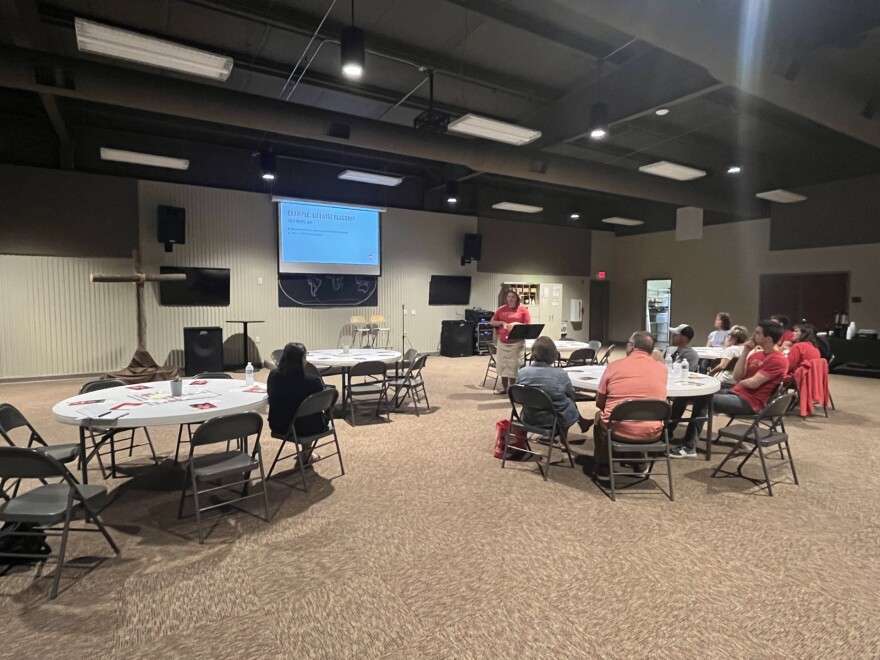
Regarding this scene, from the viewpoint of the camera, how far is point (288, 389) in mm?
3494

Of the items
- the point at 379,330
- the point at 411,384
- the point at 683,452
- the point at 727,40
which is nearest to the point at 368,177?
the point at 379,330

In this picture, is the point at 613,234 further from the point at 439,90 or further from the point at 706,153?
the point at 439,90

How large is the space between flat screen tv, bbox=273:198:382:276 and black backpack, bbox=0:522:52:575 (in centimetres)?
728

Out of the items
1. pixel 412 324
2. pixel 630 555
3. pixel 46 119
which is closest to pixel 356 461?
pixel 630 555

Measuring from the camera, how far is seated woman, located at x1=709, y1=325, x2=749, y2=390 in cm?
532

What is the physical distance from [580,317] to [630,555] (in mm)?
11796

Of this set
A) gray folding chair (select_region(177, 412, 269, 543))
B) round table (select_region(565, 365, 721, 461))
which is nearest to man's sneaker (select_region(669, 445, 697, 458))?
round table (select_region(565, 365, 721, 461))

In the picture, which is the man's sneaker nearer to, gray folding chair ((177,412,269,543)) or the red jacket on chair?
the red jacket on chair

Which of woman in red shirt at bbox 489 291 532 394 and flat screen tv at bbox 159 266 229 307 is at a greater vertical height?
flat screen tv at bbox 159 266 229 307

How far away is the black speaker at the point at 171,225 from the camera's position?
820 cm

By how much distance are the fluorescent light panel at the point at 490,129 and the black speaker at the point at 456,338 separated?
5325 millimetres

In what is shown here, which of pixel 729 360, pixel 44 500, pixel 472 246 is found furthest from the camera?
pixel 472 246

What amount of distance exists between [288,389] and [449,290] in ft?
27.3

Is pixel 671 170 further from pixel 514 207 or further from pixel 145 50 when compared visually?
pixel 145 50
